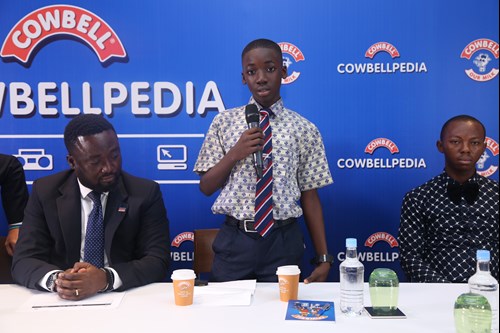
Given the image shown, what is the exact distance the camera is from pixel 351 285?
1594mm

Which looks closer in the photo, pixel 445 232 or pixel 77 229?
pixel 77 229

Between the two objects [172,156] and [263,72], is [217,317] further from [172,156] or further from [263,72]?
[172,156]

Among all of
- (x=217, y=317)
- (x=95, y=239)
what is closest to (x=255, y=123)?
(x=95, y=239)

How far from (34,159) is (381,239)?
7.25ft

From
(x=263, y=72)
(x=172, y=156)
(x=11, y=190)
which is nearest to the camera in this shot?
(x=263, y=72)

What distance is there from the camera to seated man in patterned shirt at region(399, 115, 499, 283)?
242 centimetres

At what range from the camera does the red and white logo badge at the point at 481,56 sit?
3020mm

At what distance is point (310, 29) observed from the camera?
305cm

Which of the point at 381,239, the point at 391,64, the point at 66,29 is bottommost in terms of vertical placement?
the point at 381,239

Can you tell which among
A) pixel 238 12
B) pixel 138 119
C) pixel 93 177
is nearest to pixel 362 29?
pixel 238 12

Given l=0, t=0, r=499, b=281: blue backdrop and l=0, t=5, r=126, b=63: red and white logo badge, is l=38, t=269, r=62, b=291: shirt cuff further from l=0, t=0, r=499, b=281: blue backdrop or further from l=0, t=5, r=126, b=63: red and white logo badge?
l=0, t=5, r=126, b=63: red and white logo badge

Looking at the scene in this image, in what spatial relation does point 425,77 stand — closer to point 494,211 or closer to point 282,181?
point 494,211

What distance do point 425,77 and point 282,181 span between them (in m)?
1.32

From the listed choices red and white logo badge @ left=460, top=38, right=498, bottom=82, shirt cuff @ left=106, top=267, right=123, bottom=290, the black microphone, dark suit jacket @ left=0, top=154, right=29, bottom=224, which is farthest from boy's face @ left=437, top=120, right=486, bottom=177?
dark suit jacket @ left=0, top=154, right=29, bottom=224
